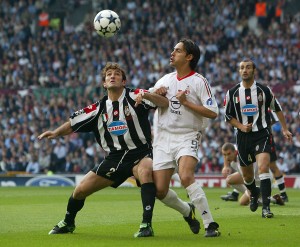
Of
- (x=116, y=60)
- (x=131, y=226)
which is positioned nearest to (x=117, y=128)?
(x=131, y=226)

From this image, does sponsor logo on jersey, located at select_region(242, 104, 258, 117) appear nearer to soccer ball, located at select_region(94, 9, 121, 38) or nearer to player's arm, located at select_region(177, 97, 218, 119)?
soccer ball, located at select_region(94, 9, 121, 38)

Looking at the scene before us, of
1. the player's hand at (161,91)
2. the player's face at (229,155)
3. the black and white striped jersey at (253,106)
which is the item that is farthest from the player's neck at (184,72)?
the player's face at (229,155)

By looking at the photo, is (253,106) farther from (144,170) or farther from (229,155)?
(144,170)

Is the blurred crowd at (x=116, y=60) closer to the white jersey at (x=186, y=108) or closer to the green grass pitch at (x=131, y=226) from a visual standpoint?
the green grass pitch at (x=131, y=226)

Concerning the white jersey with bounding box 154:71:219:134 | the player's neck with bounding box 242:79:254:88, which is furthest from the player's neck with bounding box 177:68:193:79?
the player's neck with bounding box 242:79:254:88

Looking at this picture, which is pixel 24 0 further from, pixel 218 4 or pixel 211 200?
pixel 211 200

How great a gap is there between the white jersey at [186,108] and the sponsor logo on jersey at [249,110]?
3.47 metres

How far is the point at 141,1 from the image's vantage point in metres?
34.9

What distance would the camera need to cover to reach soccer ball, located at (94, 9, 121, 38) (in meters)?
12.9

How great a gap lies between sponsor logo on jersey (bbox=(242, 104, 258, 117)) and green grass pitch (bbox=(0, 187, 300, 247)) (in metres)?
1.55

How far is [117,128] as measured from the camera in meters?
9.91

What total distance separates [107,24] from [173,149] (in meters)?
4.17

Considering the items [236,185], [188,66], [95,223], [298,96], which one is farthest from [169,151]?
[298,96]

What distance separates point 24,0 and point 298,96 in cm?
1565
